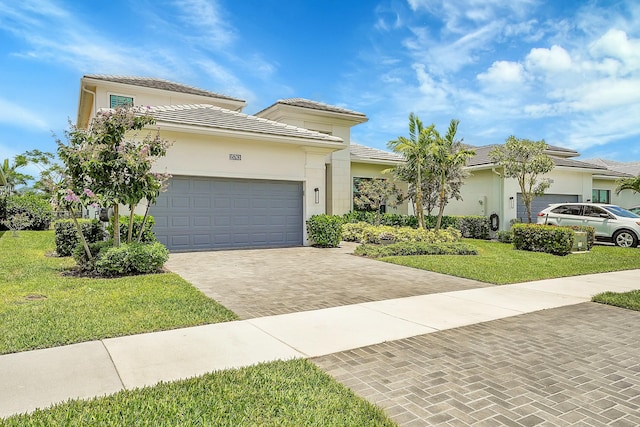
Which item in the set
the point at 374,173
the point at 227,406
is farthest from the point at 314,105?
the point at 227,406

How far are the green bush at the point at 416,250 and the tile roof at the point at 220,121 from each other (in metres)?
4.75

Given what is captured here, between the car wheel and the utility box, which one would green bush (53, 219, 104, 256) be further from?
the car wheel

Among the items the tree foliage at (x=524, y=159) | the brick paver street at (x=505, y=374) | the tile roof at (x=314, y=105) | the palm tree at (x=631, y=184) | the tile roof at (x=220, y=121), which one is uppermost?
the tile roof at (x=314, y=105)

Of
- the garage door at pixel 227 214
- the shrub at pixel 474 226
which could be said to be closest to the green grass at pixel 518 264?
the garage door at pixel 227 214

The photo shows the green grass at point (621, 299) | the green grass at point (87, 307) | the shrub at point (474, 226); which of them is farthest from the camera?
the shrub at point (474, 226)

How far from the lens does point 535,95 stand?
19625mm

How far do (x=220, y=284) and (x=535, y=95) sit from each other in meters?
18.9

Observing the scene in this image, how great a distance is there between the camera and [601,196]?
2488 centimetres

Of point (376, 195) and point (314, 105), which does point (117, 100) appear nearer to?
point (314, 105)

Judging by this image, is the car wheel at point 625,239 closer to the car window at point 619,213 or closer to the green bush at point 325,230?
the car window at point 619,213

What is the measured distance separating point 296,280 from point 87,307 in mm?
3842

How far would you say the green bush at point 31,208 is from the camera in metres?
19.2

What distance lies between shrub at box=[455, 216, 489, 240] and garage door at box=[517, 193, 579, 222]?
6.42ft

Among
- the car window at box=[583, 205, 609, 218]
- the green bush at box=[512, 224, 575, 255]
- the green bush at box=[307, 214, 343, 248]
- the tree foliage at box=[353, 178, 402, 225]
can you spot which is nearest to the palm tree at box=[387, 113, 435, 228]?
the tree foliage at box=[353, 178, 402, 225]
